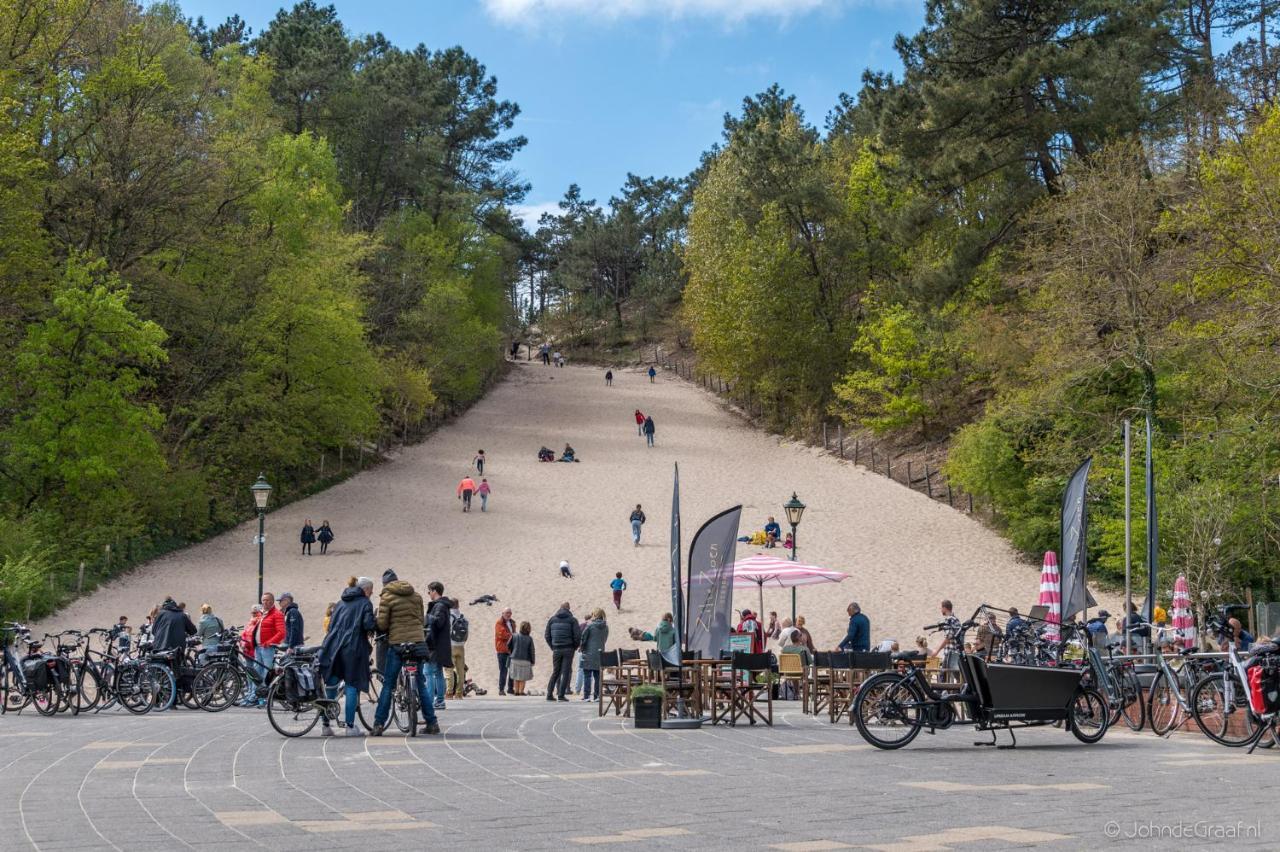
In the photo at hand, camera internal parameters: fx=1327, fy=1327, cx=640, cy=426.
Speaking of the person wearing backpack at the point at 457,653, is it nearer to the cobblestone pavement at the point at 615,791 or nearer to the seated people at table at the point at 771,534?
the cobblestone pavement at the point at 615,791

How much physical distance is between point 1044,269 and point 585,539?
1525cm

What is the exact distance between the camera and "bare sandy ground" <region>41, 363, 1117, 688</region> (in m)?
31.0

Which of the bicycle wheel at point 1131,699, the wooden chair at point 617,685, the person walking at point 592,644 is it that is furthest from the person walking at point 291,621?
the bicycle wheel at point 1131,699

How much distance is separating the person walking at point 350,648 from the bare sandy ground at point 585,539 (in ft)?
41.3

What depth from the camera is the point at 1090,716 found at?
12.9 meters

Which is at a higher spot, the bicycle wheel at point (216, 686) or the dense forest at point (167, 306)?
the dense forest at point (167, 306)

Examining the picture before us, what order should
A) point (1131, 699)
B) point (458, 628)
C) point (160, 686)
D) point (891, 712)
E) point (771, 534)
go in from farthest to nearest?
1. point (771, 534)
2. point (458, 628)
3. point (160, 686)
4. point (1131, 699)
5. point (891, 712)

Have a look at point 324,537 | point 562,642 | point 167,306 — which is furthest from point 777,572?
point 167,306

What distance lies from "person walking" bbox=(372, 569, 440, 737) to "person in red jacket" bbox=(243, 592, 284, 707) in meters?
5.50

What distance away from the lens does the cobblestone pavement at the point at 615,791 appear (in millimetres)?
7348

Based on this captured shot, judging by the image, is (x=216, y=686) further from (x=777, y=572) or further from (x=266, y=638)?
(x=777, y=572)

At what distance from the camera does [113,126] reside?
3647 cm

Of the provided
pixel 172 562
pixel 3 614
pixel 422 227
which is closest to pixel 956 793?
pixel 3 614

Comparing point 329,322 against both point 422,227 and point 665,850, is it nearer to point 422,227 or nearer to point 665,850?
point 422,227
